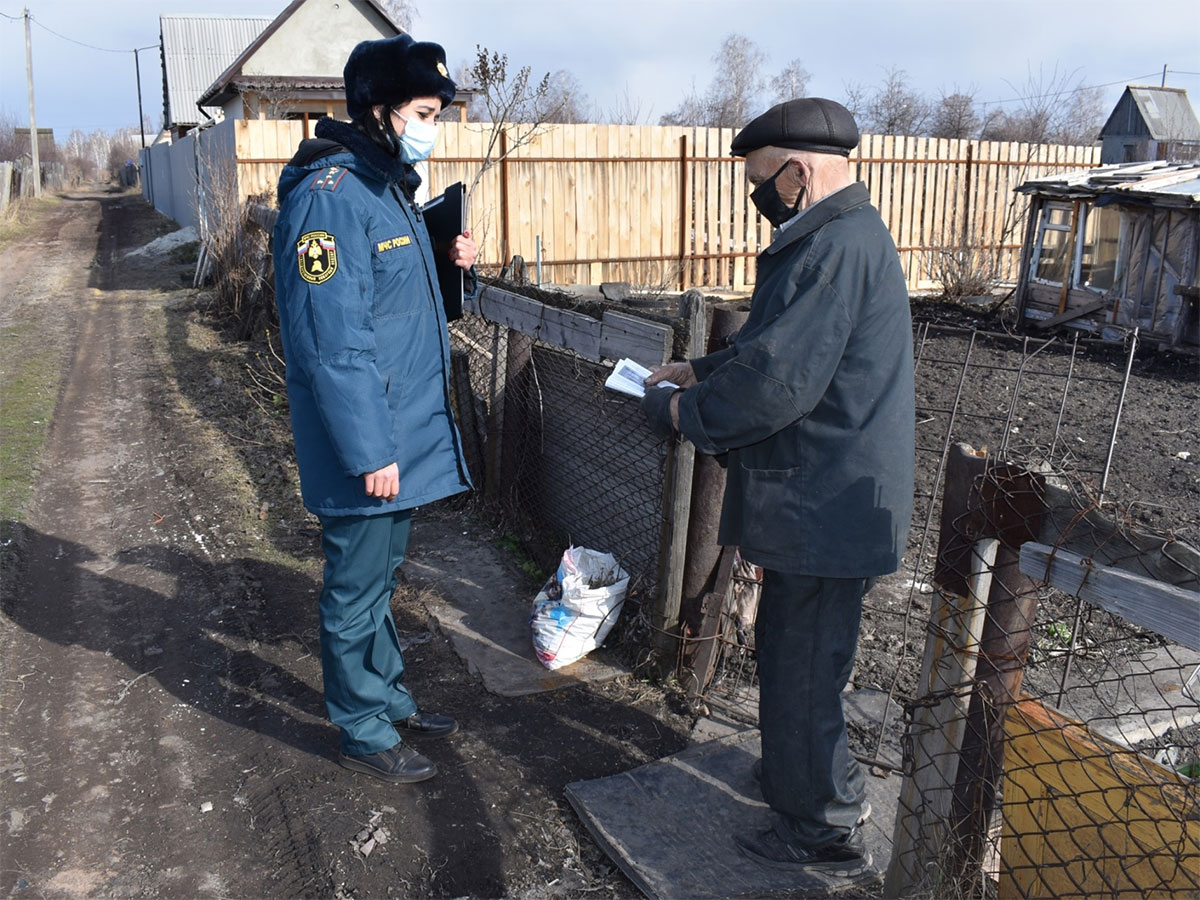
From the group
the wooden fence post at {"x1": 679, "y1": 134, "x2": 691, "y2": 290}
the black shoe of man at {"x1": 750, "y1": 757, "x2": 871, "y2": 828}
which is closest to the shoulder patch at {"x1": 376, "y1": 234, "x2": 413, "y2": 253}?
the black shoe of man at {"x1": 750, "y1": 757, "x2": 871, "y2": 828}

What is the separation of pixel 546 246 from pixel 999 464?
12945 millimetres

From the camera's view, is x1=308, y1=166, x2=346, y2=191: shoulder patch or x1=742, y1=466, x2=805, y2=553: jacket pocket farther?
x1=308, y1=166, x2=346, y2=191: shoulder patch

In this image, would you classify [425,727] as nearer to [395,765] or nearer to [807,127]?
[395,765]

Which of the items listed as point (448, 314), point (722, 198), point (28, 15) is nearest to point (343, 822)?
point (448, 314)

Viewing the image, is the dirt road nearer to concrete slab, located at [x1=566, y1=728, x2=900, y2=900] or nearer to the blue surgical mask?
concrete slab, located at [x1=566, y1=728, x2=900, y2=900]

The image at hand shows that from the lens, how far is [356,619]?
2953 mm

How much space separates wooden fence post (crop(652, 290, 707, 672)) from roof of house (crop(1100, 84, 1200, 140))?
43.2 metres

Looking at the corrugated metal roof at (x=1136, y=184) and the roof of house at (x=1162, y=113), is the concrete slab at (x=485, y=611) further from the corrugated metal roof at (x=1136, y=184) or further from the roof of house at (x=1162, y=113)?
the roof of house at (x=1162, y=113)

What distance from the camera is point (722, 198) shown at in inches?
615

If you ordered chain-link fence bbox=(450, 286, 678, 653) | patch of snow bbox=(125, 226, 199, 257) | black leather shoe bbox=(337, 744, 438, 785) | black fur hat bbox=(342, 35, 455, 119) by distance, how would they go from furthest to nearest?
patch of snow bbox=(125, 226, 199, 257) < chain-link fence bbox=(450, 286, 678, 653) < black leather shoe bbox=(337, 744, 438, 785) < black fur hat bbox=(342, 35, 455, 119)

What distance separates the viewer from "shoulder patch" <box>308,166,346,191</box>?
2.71m

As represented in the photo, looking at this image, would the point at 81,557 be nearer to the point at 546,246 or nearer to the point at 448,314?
the point at 448,314

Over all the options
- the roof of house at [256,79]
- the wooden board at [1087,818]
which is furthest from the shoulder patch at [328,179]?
the roof of house at [256,79]

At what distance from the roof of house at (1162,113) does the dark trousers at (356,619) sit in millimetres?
44312
